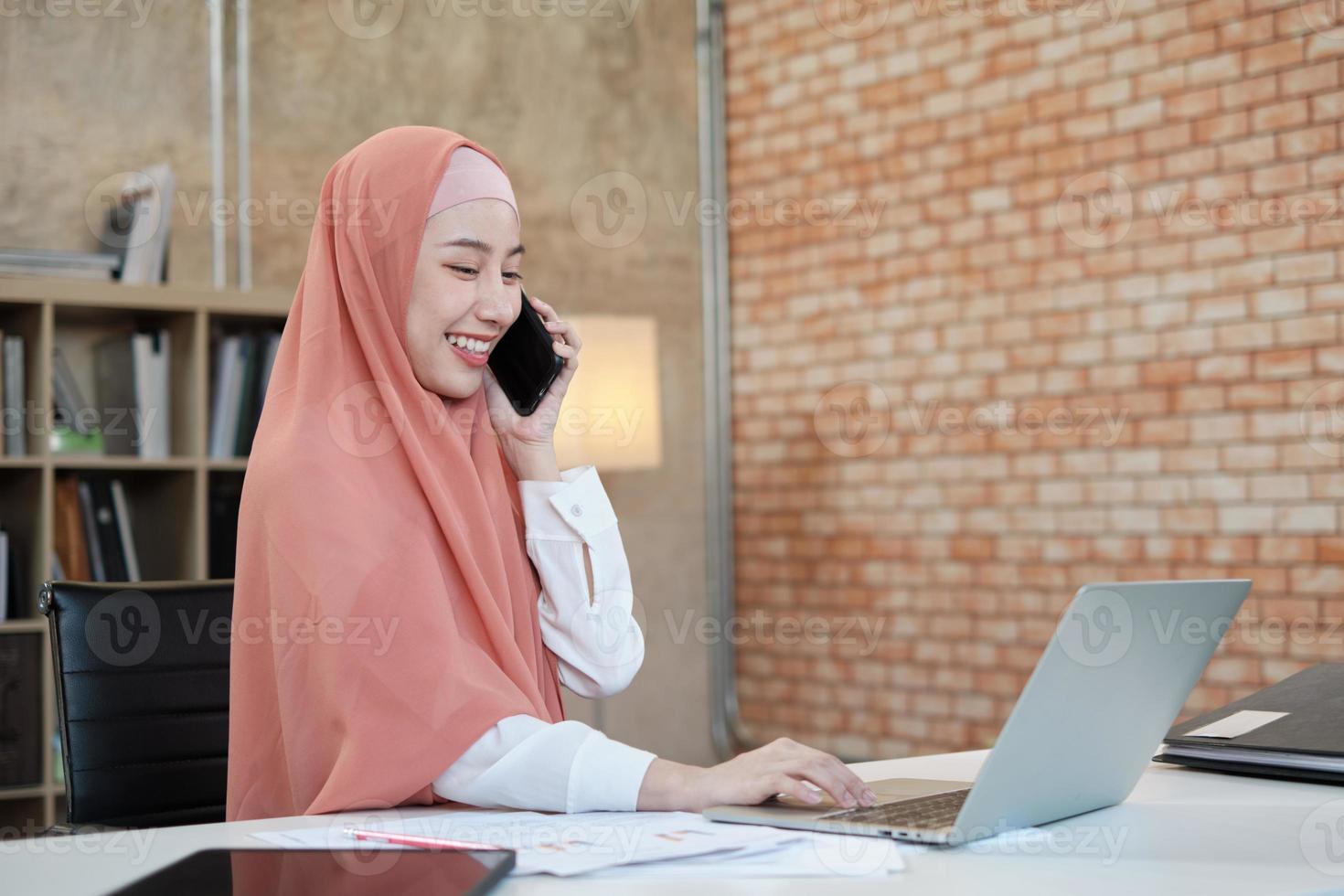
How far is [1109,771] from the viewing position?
121cm

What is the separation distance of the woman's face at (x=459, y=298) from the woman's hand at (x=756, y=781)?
2.01 feet

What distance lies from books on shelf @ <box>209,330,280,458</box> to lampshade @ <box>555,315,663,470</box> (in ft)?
4.03

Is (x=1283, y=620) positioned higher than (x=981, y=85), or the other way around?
(x=981, y=85)

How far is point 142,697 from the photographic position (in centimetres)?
187

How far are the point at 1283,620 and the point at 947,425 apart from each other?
119cm

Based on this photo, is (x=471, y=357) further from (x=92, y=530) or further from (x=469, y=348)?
(x=92, y=530)

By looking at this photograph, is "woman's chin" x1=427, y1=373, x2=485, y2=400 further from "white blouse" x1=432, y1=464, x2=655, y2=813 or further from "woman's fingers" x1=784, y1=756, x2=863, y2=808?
"woman's fingers" x1=784, y1=756, x2=863, y2=808

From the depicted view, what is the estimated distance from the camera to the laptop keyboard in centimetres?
108

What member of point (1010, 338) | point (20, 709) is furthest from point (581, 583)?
point (1010, 338)

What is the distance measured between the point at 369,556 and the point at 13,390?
239 cm

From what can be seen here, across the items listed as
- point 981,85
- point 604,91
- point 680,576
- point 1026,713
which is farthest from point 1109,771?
point 604,91

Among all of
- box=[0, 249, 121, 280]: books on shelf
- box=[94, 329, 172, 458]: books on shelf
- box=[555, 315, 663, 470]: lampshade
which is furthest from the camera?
box=[555, 315, 663, 470]: lampshade

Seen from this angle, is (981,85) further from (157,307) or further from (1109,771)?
(1109,771)

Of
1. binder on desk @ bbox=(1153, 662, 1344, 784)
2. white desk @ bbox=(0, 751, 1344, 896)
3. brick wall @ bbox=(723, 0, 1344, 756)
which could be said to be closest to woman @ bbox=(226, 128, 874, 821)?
white desk @ bbox=(0, 751, 1344, 896)
